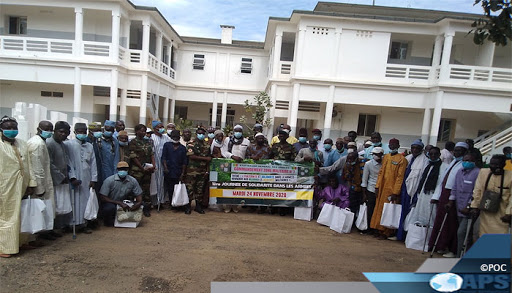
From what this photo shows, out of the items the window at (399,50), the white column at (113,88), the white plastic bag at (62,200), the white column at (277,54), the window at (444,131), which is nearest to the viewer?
the white plastic bag at (62,200)

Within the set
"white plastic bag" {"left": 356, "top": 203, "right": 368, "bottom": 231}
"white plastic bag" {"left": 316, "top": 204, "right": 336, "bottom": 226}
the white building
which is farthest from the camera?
the white building

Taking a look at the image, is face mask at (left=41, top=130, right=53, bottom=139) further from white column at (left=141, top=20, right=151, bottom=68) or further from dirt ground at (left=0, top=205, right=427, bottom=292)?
white column at (left=141, top=20, right=151, bottom=68)

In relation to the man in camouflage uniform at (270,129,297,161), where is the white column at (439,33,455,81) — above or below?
above

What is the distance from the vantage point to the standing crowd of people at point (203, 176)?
3986 mm

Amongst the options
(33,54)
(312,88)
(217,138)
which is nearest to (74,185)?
(217,138)

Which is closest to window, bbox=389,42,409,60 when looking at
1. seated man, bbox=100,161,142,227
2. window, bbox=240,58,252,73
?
window, bbox=240,58,252,73

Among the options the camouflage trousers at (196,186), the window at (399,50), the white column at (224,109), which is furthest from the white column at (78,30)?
the window at (399,50)

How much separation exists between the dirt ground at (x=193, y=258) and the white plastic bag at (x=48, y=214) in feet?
1.01

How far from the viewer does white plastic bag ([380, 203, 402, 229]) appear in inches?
214

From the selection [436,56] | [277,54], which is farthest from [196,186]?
[436,56]

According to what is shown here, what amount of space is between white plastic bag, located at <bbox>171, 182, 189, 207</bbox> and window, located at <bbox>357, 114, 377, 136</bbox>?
13631 mm

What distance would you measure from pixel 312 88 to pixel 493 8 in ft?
41.4

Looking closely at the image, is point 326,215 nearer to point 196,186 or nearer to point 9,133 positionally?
point 196,186

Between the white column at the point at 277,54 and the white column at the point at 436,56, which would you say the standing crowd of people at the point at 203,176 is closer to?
the white column at the point at 277,54
